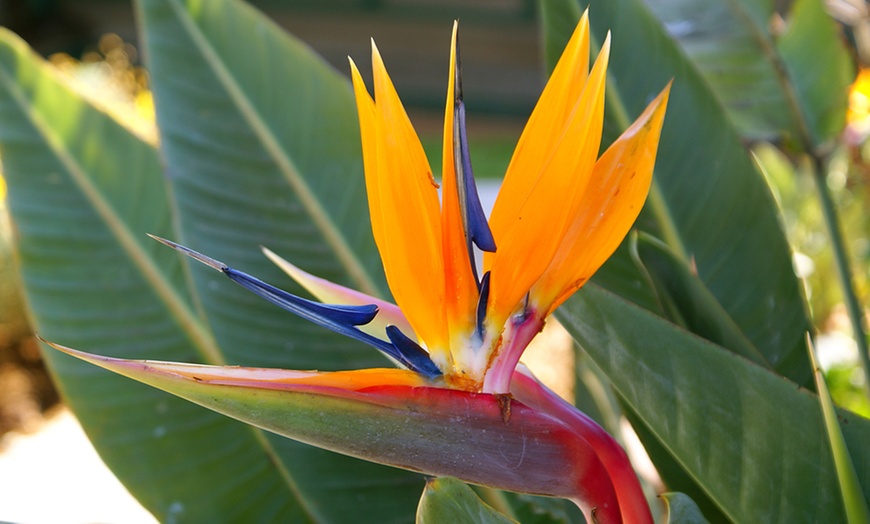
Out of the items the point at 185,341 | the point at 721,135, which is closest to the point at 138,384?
the point at 185,341

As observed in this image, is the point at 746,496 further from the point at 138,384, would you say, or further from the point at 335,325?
the point at 138,384

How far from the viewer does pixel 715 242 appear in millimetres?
535

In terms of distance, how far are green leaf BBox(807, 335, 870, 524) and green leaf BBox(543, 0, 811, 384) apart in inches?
7.9

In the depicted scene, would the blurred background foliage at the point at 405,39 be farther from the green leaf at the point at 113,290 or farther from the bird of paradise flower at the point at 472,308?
the bird of paradise flower at the point at 472,308

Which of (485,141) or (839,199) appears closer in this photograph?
(839,199)

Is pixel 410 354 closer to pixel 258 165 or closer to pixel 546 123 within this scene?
pixel 546 123

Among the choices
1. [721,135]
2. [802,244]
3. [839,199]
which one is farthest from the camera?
[802,244]

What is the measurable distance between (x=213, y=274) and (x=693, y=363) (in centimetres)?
35

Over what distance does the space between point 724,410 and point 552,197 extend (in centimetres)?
12

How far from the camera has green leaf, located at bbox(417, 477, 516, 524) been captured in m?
0.28

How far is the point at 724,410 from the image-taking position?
0.32m

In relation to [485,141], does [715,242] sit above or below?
below

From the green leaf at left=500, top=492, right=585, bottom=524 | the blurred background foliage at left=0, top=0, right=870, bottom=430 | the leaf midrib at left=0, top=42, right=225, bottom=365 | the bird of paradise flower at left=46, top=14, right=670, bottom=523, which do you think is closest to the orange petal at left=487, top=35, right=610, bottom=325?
the bird of paradise flower at left=46, top=14, right=670, bottom=523

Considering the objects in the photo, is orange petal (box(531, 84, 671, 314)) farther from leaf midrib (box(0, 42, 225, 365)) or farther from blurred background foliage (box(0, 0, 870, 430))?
blurred background foliage (box(0, 0, 870, 430))
